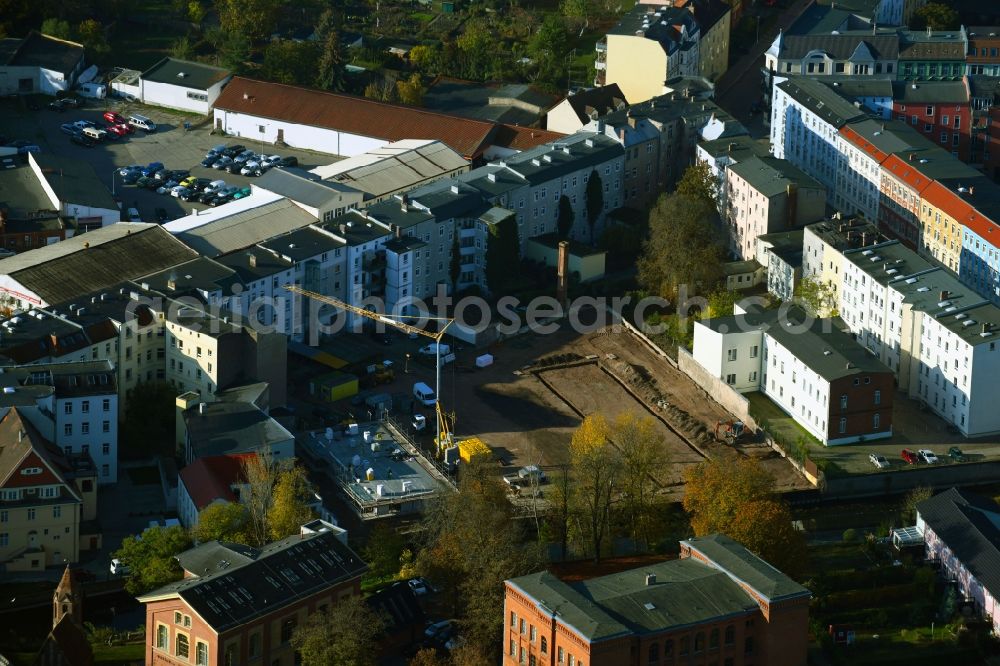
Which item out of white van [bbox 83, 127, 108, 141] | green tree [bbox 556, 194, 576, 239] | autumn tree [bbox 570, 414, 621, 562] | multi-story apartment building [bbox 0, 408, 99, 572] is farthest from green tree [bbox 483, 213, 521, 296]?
white van [bbox 83, 127, 108, 141]

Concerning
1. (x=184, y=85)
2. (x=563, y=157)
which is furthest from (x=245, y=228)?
(x=184, y=85)

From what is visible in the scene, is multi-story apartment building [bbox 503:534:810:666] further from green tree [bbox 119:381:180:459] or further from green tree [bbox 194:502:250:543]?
green tree [bbox 119:381:180:459]

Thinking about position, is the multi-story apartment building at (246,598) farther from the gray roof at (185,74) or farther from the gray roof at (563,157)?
the gray roof at (185,74)

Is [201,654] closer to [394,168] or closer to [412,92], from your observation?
[394,168]

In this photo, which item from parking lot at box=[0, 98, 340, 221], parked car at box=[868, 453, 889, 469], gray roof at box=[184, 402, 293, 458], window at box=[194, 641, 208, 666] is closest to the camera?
window at box=[194, 641, 208, 666]

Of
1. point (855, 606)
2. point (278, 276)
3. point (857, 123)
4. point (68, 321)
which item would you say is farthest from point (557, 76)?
point (855, 606)

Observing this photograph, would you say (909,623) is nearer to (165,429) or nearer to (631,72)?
(165,429)
